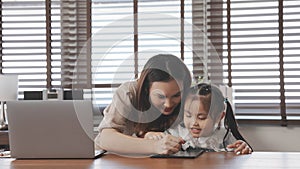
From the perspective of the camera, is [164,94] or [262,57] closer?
[164,94]

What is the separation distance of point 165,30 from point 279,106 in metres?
2.23

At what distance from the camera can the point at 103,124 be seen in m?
1.93

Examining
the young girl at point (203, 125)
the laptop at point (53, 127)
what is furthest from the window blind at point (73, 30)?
the laptop at point (53, 127)

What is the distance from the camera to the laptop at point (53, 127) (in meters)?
1.72

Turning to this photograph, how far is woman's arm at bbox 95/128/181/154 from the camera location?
1780 mm

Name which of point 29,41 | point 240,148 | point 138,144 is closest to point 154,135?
point 138,144

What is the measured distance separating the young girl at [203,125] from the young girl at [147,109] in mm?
40

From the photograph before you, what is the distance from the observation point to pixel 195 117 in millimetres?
1868

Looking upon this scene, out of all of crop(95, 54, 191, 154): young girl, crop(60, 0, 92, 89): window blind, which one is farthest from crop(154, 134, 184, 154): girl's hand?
crop(60, 0, 92, 89): window blind

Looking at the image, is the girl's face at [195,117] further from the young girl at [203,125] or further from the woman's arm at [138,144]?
the woman's arm at [138,144]

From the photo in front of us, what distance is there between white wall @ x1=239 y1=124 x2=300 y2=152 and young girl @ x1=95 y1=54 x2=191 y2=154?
214cm

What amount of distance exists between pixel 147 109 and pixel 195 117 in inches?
8.7

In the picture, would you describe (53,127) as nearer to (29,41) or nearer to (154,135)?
(154,135)

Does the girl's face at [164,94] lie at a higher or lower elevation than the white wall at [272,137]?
higher
